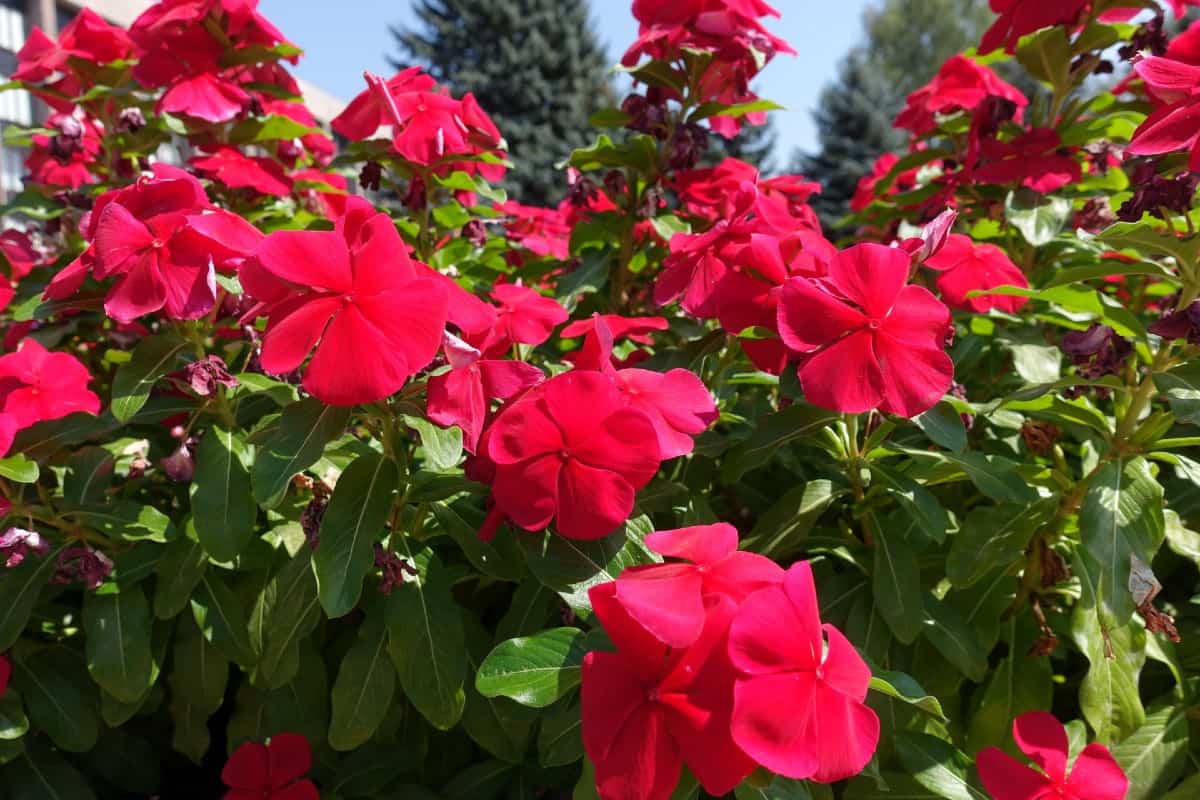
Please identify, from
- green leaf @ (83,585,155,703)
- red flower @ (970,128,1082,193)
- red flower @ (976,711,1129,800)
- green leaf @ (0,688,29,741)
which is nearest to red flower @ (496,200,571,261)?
red flower @ (970,128,1082,193)

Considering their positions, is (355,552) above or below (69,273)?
below

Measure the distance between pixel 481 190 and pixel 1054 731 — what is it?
1.81 meters

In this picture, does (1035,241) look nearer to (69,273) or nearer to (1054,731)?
(1054,731)

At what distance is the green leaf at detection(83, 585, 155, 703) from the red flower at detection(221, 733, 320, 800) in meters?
0.33

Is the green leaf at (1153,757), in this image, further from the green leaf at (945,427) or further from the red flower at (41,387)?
the red flower at (41,387)

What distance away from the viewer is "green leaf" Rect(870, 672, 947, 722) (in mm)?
1059

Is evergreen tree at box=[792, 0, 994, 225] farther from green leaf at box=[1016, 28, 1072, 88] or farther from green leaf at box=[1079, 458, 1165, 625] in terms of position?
green leaf at box=[1079, 458, 1165, 625]

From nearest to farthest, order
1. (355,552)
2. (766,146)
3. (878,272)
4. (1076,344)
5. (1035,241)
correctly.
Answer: (878,272), (355,552), (1076,344), (1035,241), (766,146)

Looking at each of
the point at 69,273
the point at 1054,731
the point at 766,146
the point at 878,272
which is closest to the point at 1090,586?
the point at 1054,731

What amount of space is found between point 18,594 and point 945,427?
1830mm

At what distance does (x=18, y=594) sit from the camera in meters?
1.73

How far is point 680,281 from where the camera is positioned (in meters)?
1.66

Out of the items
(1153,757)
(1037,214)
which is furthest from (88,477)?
(1037,214)

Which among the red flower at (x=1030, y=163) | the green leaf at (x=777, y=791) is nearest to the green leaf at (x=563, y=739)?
the green leaf at (x=777, y=791)
